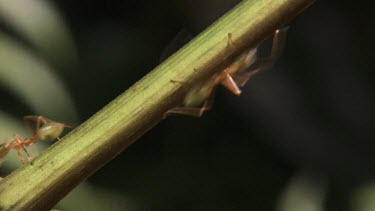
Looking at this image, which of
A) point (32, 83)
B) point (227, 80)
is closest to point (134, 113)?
point (227, 80)

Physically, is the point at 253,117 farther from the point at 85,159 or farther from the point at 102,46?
the point at 85,159

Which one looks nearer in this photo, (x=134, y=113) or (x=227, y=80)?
(x=134, y=113)

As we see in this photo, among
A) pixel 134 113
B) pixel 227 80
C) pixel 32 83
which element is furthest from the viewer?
pixel 32 83

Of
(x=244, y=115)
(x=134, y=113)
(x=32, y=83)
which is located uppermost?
(x=32, y=83)

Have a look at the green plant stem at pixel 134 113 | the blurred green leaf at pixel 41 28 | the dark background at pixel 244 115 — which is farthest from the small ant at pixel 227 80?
A: the blurred green leaf at pixel 41 28

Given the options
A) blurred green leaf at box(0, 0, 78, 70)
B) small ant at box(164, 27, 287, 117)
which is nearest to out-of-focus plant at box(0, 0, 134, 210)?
blurred green leaf at box(0, 0, 78, 70)

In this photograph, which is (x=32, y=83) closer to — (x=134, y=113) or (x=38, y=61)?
(x=38, y=61)

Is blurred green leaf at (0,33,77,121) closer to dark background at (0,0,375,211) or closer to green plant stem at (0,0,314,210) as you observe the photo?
dark background at (0,0,375,211)

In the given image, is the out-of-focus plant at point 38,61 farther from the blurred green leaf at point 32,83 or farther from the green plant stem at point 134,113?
the green plant stem at point 134,113
